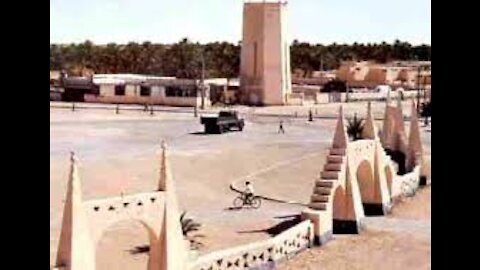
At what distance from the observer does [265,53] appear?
184 ft

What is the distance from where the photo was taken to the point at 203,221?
1834 cm

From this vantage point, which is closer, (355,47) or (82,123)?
(82,123)

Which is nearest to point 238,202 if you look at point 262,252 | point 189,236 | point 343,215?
point 343,215

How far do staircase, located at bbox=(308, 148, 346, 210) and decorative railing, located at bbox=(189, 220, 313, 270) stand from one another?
0.78 m

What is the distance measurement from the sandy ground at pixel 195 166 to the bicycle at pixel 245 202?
233 mm

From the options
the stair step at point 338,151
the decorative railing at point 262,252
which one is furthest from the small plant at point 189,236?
the stair step at point 338,151

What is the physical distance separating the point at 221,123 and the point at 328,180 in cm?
2187

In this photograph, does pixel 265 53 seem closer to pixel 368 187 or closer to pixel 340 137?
pixel 368 187

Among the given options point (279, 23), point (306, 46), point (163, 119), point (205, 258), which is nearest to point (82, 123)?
point (163, 119)

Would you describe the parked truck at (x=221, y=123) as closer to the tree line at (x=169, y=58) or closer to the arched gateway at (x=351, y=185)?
the arched gateway at (x=351, y=185)

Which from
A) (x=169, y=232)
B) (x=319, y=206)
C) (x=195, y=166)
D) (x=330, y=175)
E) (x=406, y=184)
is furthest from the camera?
(x=195, y=166)
